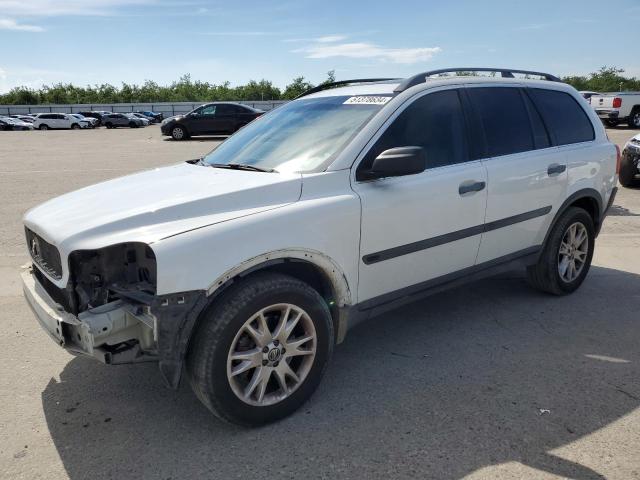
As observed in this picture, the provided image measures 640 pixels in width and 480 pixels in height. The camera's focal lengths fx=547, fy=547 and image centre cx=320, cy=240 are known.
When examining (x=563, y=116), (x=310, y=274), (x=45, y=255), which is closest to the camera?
Answer: (x=45, y=255)

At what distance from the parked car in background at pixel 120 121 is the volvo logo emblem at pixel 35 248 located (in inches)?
1929

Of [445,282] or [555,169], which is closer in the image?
[445,282]

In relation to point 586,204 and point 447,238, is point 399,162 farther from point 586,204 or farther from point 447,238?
point 586,204

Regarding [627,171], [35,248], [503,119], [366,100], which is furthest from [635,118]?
[35,248]

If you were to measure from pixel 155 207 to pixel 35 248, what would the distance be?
980 mm

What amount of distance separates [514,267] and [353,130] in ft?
6.12

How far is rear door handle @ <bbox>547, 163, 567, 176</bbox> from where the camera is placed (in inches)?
169

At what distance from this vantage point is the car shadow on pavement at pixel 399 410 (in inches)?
103

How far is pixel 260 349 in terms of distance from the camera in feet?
9.39

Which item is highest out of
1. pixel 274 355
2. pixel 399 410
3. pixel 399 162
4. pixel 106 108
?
pixel 106 108

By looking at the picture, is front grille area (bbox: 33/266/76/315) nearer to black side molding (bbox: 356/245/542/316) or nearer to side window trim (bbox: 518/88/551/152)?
black side molding (bbox: 356/245/542/316)

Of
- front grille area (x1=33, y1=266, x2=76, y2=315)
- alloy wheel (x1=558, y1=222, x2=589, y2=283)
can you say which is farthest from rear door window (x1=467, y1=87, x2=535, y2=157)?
front grille area (x1=33, y1=266, x2=76, y2=315)

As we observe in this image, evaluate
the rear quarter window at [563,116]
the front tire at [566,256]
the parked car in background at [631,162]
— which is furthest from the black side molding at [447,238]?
the parked car in background at [631,162]

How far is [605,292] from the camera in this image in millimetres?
4957
